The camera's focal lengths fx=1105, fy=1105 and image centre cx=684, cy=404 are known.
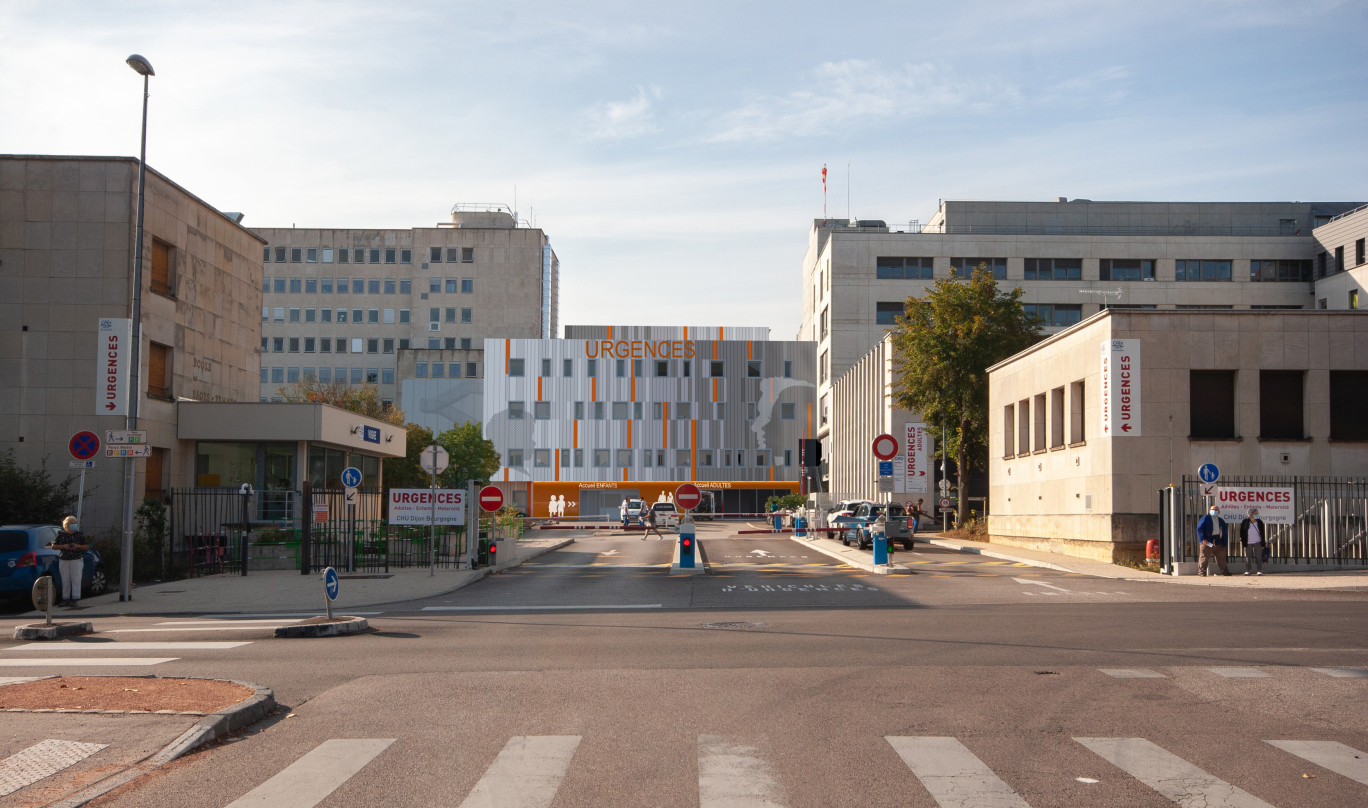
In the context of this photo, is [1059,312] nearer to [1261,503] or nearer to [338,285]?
[1261,503]

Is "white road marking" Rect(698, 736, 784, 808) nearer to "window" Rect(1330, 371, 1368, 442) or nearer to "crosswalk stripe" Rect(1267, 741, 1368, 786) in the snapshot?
"crosswalk stripe" Rect(1267, 741, 1368, 786)

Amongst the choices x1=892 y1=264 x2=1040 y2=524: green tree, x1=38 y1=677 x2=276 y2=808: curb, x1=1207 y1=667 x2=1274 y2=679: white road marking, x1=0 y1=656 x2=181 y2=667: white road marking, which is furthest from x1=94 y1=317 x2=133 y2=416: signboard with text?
x1=892 y1=264 x2=1040 y2=524: green tree

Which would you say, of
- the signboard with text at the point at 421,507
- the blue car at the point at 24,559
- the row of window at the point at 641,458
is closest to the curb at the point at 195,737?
the blue car at the point at 24,559

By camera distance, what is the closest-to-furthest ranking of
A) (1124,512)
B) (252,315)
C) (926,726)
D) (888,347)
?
(926,726), (1124,512), (252,315), (888,347)

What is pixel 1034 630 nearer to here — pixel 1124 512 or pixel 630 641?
pixel 630 641

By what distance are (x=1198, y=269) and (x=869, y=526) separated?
176 ft

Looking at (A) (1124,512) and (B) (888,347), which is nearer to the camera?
(A) (1124,512)

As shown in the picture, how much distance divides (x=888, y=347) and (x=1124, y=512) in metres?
30.6

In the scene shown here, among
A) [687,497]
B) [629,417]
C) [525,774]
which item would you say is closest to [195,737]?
[525,774]

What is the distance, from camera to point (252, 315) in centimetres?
4088

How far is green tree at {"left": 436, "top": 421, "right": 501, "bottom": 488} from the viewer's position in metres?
71.6

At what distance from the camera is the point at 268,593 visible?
869 inches

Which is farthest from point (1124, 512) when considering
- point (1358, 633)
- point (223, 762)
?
point (223, 762)

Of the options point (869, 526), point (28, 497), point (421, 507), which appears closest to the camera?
point (28, 497)
